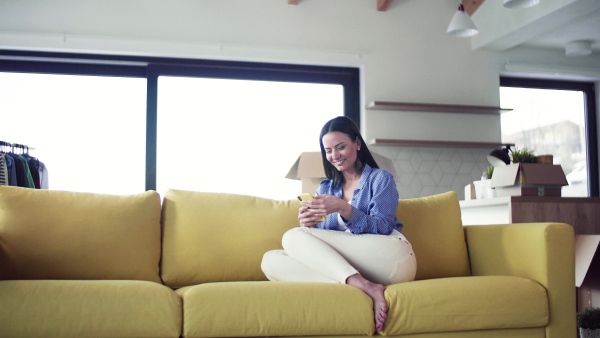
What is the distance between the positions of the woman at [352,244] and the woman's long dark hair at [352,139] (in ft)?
0.39

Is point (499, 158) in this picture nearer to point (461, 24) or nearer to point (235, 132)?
point (461, 24)

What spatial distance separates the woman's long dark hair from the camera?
108 inches

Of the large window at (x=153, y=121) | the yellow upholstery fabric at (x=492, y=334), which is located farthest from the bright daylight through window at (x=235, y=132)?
the yellow upholstery fabric at (x=492, y=334)

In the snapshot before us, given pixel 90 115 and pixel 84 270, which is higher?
pixel 90 115

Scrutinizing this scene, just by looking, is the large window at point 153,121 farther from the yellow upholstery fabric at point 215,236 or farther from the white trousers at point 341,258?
the white trousers at point 341,258

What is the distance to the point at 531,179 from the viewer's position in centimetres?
343

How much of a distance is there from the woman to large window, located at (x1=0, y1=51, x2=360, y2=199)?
2.89 m

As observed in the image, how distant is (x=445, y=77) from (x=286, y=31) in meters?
1.49

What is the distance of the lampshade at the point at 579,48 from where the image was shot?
575 centimetres

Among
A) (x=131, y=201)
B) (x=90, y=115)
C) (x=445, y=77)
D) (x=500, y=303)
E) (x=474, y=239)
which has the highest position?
(x=445, y=77)

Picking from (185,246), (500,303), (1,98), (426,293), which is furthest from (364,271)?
(1,98)

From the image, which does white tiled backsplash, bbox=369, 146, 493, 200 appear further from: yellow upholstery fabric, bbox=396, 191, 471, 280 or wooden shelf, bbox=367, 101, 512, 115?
yellow upholstery fabric, bbox=396, 191, 471, 280

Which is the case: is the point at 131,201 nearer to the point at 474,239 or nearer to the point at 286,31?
the point at 474,239

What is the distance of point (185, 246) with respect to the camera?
2.56m
